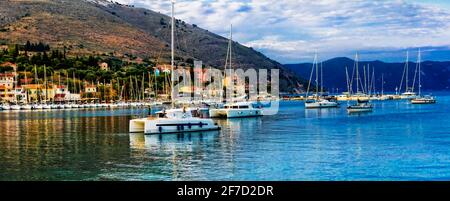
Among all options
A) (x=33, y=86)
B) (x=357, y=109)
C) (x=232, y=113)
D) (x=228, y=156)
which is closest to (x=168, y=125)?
(x=228, y=156)

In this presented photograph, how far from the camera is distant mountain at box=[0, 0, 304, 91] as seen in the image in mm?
110356

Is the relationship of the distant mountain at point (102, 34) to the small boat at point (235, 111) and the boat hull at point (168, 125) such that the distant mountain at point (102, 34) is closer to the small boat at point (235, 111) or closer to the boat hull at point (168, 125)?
the small boat at point (235, 111)

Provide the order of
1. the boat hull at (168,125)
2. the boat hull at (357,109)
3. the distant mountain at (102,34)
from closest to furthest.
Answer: the boat hull at (168,125), the boat hull at (357,109), the distant mountain at (102,34)

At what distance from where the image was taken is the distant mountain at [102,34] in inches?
4345

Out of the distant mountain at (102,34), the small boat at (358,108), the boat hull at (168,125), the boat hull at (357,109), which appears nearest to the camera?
the boat hull at (168,125)

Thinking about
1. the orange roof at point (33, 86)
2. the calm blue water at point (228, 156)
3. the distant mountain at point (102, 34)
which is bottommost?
the calm blue water at point (228, 156)

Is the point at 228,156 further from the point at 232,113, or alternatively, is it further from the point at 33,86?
the point at 33,86

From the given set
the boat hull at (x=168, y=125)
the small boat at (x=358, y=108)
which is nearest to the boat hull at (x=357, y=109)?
the small boat at (x=358, y=108)

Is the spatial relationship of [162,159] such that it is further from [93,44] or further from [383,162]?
[93,44]

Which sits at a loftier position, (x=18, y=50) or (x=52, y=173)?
(x=18, y=50)

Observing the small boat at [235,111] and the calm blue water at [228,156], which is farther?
the small boat at [235,111]
